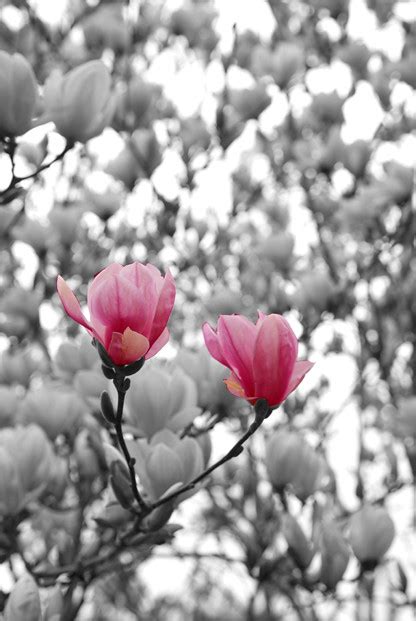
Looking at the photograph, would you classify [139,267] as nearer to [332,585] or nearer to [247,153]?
[332,585]

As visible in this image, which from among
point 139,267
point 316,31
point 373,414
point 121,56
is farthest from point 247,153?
point 139,267

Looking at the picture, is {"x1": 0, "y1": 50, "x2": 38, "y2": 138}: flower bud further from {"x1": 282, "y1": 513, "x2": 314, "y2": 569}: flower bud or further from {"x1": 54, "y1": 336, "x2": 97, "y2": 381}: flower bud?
{"x1": 282, "y1": 513, "x2": 314, "y2": 569}: flower bud

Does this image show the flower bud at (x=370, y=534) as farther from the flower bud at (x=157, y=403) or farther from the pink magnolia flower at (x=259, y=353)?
the pink magnolia flower at (x=259, y=353)

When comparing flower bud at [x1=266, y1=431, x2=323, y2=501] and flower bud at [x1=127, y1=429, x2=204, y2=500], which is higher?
flower bud at [x1=127, y1=429, x2=204, y2=500]

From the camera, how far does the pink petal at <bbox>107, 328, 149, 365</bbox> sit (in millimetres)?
470

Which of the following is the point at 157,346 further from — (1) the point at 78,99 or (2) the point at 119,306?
(1) the point at 78,99

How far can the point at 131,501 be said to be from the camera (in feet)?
1.99

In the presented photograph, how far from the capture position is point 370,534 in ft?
2.69

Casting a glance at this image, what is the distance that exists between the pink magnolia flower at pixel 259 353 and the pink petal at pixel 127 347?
4 cm

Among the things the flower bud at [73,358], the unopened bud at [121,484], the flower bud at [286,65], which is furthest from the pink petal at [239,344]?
the flower bud at [286,65]

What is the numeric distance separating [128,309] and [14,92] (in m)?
0.33

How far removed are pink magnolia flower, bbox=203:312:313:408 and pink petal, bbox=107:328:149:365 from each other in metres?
0.04

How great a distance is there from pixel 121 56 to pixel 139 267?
53.0 inches

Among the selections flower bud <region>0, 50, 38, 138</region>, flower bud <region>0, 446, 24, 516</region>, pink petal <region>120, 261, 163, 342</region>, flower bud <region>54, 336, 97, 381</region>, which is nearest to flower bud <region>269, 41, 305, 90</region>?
flower bud <region>54, 336, 97, 381</region>
